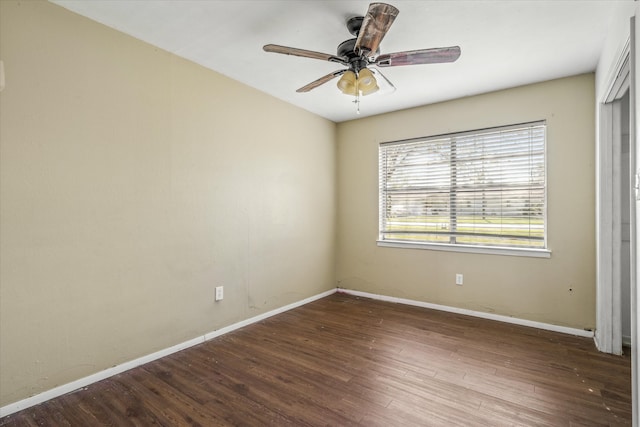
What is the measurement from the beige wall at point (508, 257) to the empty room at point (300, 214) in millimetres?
20

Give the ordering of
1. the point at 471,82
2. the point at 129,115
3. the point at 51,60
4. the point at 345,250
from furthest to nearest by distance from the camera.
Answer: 1. the point at 345,250
2. the point at 471,82
3. the point at 129,115
4. the point at 51,60

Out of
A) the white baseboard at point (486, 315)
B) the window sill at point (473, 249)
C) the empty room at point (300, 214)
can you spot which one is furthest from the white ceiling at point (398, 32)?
the white baseboard at point (486, 315)

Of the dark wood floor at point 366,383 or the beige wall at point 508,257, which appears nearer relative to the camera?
the dark wood floor at point 366,383

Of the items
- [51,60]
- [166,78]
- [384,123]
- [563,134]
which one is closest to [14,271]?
[51,60]

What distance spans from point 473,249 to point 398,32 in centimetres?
237

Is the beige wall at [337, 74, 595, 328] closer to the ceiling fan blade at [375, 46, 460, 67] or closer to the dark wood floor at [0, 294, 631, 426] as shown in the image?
the dark wood floor at [0, 294, 631, 426]

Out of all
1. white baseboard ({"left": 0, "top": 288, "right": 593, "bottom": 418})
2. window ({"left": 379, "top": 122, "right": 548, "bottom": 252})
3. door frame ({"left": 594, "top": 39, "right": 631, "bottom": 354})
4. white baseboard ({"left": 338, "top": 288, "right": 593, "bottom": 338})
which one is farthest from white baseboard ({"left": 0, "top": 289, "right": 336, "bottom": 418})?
door frame ({"left": 594, "top": 39, "right": 631, "bottom": 354})

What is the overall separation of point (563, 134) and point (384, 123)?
6.16 ft

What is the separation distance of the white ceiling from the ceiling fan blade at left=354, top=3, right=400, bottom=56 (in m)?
0.26

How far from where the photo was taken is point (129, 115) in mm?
2371

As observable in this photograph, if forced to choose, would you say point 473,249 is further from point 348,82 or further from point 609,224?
point 348,82

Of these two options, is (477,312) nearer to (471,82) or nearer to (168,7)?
(471,82)

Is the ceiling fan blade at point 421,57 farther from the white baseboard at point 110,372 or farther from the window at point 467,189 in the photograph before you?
the white baseboard at point 110,372

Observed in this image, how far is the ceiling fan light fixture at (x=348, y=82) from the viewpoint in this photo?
2.24 m
